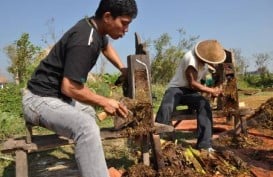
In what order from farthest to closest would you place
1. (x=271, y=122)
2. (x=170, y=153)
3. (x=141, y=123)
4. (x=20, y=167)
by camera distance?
(x=271, y=122) → (x=170, y=153) → (x=141, y=123) → (x=20, y=167)

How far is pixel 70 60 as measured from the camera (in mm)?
3227

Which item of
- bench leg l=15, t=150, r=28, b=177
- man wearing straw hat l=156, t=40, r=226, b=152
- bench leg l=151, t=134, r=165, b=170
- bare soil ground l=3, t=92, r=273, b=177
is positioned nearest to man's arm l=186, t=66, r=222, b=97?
man wearing straw hat l=156, t=40, r=226, b=152

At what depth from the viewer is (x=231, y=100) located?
6648 mm

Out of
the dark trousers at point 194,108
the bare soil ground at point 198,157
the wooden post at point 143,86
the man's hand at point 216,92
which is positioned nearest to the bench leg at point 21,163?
the bare soil ground at point 198,157

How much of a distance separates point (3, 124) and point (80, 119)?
5.30 metres

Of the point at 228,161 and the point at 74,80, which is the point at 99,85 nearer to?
the point at 228,161

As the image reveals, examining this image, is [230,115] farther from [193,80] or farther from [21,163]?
[21,163]

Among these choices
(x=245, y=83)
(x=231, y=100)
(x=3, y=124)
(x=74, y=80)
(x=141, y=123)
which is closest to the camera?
(x=74, y=80)

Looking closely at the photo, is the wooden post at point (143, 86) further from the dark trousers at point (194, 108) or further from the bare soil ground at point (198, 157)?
the dark trousers at point (194, 108)

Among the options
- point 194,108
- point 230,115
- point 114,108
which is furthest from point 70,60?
point 230,115

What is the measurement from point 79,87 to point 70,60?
24 cm

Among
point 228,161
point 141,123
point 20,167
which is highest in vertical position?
point 141,123

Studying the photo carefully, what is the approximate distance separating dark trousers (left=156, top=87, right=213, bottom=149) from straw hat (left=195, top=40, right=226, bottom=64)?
0.58 metres

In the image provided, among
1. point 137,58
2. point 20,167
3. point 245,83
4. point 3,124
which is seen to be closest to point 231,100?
point 137,58
